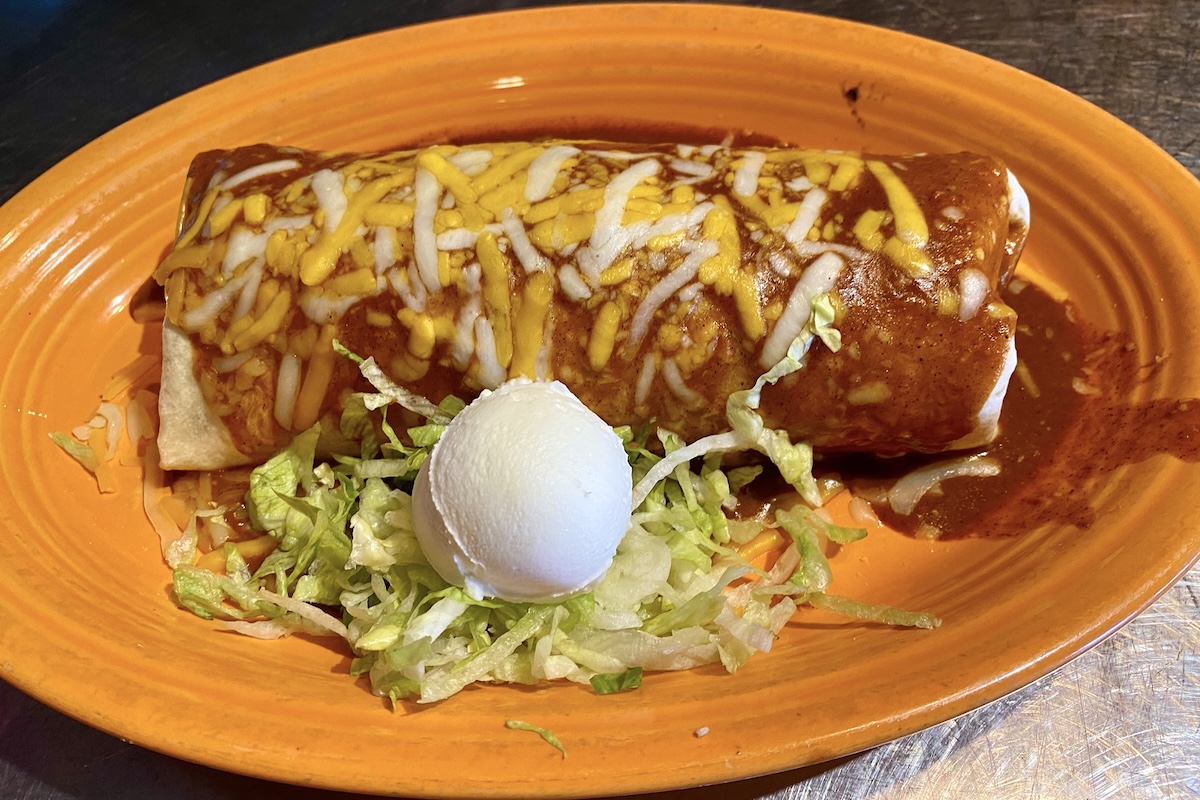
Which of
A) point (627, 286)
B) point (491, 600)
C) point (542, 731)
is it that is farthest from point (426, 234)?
point (542, 731)

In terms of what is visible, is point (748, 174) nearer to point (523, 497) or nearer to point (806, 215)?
point (806, 215)

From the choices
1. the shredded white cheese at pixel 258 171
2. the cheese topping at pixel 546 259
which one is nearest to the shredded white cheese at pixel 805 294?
the cheese topping at pixel 546 259

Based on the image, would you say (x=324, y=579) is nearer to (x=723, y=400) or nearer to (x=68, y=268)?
(x=723, y=400)

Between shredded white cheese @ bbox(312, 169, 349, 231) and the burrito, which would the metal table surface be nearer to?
the burrito

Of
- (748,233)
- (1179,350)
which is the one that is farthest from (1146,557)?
(748,233)

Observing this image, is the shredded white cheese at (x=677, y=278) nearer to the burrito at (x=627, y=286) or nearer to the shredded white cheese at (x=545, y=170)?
the burrito at (x=627, y=286)

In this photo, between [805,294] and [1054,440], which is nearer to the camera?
[805,294]
